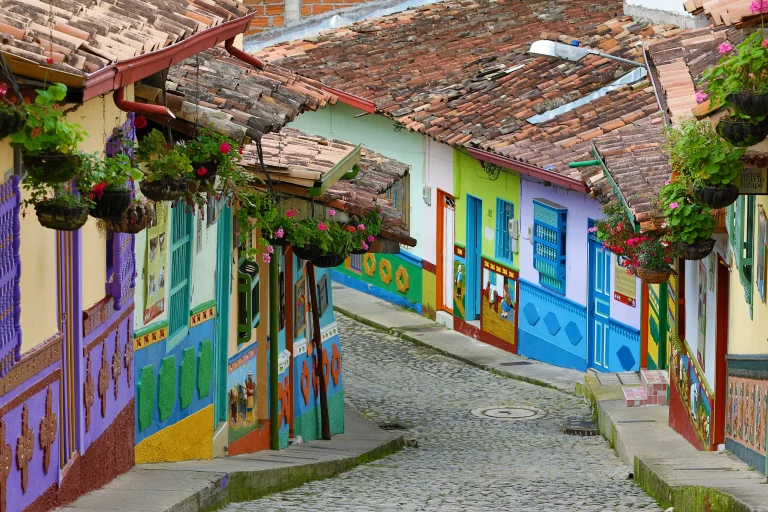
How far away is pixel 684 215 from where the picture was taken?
10766 millimetres

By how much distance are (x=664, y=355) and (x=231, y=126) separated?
29.3 feet

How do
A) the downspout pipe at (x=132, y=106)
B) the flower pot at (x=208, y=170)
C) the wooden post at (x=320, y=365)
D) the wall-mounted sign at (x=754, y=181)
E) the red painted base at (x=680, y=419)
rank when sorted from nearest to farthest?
the downspout pipe at (x=132, y=106) < the wall-mounted sign at (x=754, y=181) < the flower pot at (x=208, y=170) < the red painted base at (x=680, y=419) < the wooden post at (x=320, y=365)

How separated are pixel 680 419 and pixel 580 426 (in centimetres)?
274

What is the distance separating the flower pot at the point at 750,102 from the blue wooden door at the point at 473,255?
1562 cm

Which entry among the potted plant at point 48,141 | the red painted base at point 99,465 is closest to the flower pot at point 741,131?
the potted plant at point 48,141

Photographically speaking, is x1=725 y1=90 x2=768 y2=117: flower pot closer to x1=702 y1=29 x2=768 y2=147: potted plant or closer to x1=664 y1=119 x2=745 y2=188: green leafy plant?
x1=702 y1=29 x2=768 y2=147: potted plant

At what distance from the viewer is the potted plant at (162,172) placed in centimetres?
939

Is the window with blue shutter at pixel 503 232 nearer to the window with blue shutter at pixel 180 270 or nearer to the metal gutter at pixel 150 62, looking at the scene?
the window with blue shutter at pixel 180 270

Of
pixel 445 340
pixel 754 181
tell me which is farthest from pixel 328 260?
pixel 445 340

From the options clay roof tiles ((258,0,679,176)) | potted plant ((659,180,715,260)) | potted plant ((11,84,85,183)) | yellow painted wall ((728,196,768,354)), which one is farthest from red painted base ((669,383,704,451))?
potted plant ((11,84,85,183))

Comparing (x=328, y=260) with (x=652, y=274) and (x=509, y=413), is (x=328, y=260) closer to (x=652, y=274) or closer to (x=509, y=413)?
(x=652, y=274)

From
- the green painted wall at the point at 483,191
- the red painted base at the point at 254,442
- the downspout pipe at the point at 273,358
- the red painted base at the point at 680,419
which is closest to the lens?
the red painted base at the point at 254,442

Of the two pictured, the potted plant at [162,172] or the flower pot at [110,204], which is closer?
the flower pot at [110,204]

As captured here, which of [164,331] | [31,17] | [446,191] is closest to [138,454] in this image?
[164,331]
